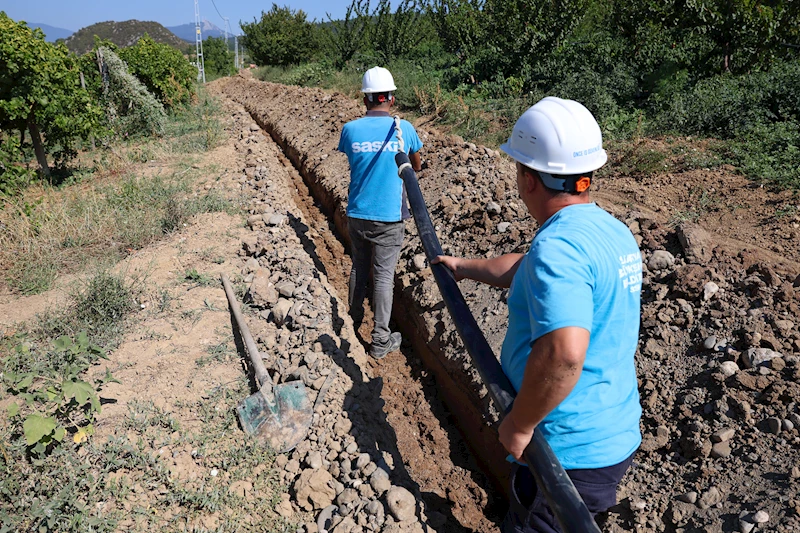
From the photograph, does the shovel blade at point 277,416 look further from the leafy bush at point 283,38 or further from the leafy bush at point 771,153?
the leafy bush at point 283,38

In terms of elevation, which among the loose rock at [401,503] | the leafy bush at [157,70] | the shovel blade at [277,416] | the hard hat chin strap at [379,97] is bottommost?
the loose rock at [401,503]

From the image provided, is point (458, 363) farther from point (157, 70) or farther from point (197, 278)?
point (157, 70)

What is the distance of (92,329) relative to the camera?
416cm

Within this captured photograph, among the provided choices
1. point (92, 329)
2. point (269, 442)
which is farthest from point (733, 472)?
point (92, 329)

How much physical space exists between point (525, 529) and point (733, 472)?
147 cm

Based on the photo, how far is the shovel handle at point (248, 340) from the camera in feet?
11.8

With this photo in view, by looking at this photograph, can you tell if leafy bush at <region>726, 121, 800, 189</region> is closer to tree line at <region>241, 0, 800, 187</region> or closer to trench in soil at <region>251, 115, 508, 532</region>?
tree line at <region>241, 0, 800, 187</region>

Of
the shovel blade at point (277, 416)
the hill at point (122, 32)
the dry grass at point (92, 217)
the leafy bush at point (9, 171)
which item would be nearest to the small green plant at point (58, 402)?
the shovel blade at point (277, 416)

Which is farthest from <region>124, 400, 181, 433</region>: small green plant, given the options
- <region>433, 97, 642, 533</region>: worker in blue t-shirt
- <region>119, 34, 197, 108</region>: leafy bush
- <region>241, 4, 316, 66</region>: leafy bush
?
<region>241, 4, 316, 66</region>: leafy bush

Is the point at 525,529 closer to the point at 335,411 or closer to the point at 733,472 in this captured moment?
the point at 733,472

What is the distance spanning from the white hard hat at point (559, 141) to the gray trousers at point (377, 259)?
2.47 metres

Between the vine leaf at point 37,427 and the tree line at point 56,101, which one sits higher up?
the tree line at point 56,101

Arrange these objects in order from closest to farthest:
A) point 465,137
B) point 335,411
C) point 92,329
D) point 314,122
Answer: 1. point 335,411
2. point 92,329
3. point 465,137
4. point 314,122

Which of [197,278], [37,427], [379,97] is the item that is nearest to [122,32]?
[197,278]
